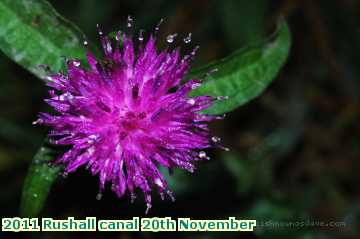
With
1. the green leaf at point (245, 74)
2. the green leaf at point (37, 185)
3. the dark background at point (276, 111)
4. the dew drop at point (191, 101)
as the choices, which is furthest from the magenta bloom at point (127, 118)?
the dark background at point (276, 111)

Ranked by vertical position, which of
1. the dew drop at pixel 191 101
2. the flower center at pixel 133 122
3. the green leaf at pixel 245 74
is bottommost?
the flower center at pixel 133 122

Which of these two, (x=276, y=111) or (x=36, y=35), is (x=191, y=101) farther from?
(x=276, y=111)

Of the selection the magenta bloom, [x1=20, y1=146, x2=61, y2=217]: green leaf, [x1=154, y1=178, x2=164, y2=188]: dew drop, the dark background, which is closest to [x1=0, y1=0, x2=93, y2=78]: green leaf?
the magenta bloom

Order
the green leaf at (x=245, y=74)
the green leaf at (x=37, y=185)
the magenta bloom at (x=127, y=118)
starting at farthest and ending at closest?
the green leaf at (x=245, y=74)
the green leaf at (x=37, y=185)
the magenta bloom at (x=127, y=118)

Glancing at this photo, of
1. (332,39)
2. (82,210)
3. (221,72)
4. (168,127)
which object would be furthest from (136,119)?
(332,39)

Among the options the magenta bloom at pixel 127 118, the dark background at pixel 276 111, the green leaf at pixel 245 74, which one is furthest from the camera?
the dark background at pixel 276 111

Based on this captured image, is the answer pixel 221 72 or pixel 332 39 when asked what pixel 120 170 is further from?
pixel 332 39

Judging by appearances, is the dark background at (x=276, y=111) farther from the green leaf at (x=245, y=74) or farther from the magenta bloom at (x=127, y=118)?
the magenta bloom at (x=127, y=118)

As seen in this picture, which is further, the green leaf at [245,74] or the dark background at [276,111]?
the dark background at [276,111]
